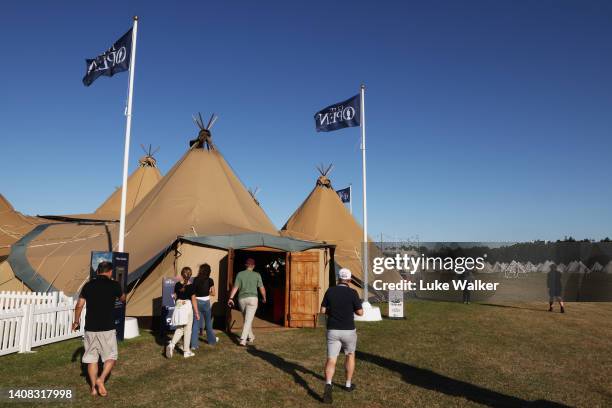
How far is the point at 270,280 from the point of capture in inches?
787

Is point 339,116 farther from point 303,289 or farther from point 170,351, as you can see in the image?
point 170,351

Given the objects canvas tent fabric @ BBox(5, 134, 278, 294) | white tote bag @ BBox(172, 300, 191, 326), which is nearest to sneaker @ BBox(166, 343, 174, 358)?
white tote bag @ BBox(172, 300, 191, 326)

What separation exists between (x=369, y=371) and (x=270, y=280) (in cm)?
1224

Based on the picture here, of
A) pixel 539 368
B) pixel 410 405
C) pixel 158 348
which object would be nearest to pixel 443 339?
pixel 539 368

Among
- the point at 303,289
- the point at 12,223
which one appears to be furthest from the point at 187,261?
the point at 12,223

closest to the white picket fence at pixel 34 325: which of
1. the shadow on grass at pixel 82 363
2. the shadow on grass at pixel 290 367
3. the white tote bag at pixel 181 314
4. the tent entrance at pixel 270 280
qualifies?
the shadow on grass at pixel 82 363

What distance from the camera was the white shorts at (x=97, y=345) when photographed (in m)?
6.27

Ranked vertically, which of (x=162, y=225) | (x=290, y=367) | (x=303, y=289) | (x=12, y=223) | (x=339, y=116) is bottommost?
(x=290, y=367)

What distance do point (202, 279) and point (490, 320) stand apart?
424 inches

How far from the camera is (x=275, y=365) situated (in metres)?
8.49

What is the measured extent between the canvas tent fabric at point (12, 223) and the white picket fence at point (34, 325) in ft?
31.7

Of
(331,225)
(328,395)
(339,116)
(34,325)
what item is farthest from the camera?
(331,225)

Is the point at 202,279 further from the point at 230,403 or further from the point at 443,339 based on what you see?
the point at 443,339

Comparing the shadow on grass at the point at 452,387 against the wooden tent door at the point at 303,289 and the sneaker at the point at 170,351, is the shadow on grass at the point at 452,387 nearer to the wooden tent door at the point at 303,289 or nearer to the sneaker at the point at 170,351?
the sneaker at the point at 170,351
